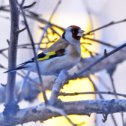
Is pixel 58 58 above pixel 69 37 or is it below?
below

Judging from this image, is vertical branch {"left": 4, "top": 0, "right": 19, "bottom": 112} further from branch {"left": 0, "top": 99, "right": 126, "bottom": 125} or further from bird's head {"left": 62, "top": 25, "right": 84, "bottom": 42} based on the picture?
bird's head {"left": 62, "top": 25, "right": 84, "bottom": 42}

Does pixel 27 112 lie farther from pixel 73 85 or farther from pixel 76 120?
pixel 76 120

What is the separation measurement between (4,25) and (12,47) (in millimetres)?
1157

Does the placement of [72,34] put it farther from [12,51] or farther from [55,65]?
[12,51]

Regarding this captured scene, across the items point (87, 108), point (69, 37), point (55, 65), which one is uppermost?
point (69, 37)

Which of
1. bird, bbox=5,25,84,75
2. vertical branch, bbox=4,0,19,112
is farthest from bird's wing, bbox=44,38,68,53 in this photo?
vertical branch, bbox=4,0,19,112

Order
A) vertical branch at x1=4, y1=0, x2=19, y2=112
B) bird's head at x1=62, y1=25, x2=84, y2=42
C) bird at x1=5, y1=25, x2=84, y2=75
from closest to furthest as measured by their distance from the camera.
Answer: vertical branch at x1=4, y1=0, x2=19, y2=112 < bird at x1=5, y1=25, x2=84, y2=75 < bird's head at x1=62, y1=25, x2=84, y2=42

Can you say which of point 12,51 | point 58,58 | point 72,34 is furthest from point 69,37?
point 12,51

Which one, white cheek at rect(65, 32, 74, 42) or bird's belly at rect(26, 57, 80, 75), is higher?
white cheek at rect(65, 32, 74, 42)

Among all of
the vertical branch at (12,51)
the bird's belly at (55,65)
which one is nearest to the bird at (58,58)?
the bird's belly at (55,65)

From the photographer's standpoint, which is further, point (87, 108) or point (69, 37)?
point (69, 37)

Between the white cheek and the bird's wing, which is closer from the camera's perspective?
the bird's wing

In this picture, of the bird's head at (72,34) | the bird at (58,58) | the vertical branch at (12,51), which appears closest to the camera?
the vertical branch at (12,51)

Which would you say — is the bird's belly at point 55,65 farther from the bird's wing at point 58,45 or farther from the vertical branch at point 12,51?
the vertical branch at point 12,51
